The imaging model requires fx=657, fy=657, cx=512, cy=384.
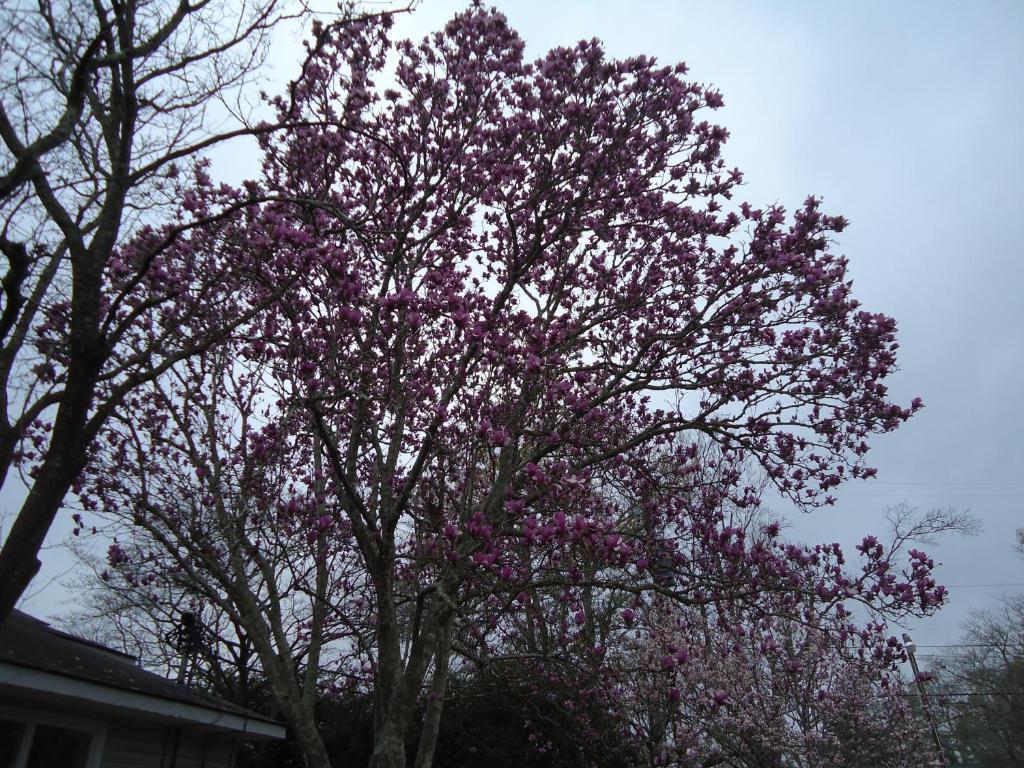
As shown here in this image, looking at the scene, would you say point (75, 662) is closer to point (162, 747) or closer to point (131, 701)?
point (131, 701)

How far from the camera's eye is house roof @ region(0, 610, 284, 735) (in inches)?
211

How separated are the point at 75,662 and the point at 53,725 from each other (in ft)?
1.77

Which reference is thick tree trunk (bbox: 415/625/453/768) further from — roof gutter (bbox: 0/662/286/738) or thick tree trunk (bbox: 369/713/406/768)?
roof gutter (bbox: 0/662/286/738)

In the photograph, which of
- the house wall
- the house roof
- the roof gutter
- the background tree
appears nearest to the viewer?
the roof gutter

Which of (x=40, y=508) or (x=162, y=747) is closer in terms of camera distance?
(x=40, y=508)

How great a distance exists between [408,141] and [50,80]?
3.67m

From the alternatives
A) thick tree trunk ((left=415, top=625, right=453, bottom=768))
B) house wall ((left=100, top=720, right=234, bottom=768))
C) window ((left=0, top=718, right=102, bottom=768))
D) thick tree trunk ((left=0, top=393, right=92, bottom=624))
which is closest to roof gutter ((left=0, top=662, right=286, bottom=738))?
house wall ((left=100, top=720, right=234, bottom=768))

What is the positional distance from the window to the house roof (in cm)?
54

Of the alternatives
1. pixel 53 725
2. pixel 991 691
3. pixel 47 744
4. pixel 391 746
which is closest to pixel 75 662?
pixel 53 725

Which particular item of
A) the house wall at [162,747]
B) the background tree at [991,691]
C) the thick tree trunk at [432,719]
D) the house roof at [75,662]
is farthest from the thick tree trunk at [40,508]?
the background tree at [991,691]

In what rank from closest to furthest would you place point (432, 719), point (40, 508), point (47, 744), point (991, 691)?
point (40, 508)
point (47, 744)
point (432, 719)
point (991, 691)

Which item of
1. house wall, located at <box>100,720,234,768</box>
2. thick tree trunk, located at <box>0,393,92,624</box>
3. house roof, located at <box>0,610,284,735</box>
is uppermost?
thick tree trunk, located at <box>0,393,92,624</box>

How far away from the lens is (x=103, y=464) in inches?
286

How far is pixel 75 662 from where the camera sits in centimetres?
620
